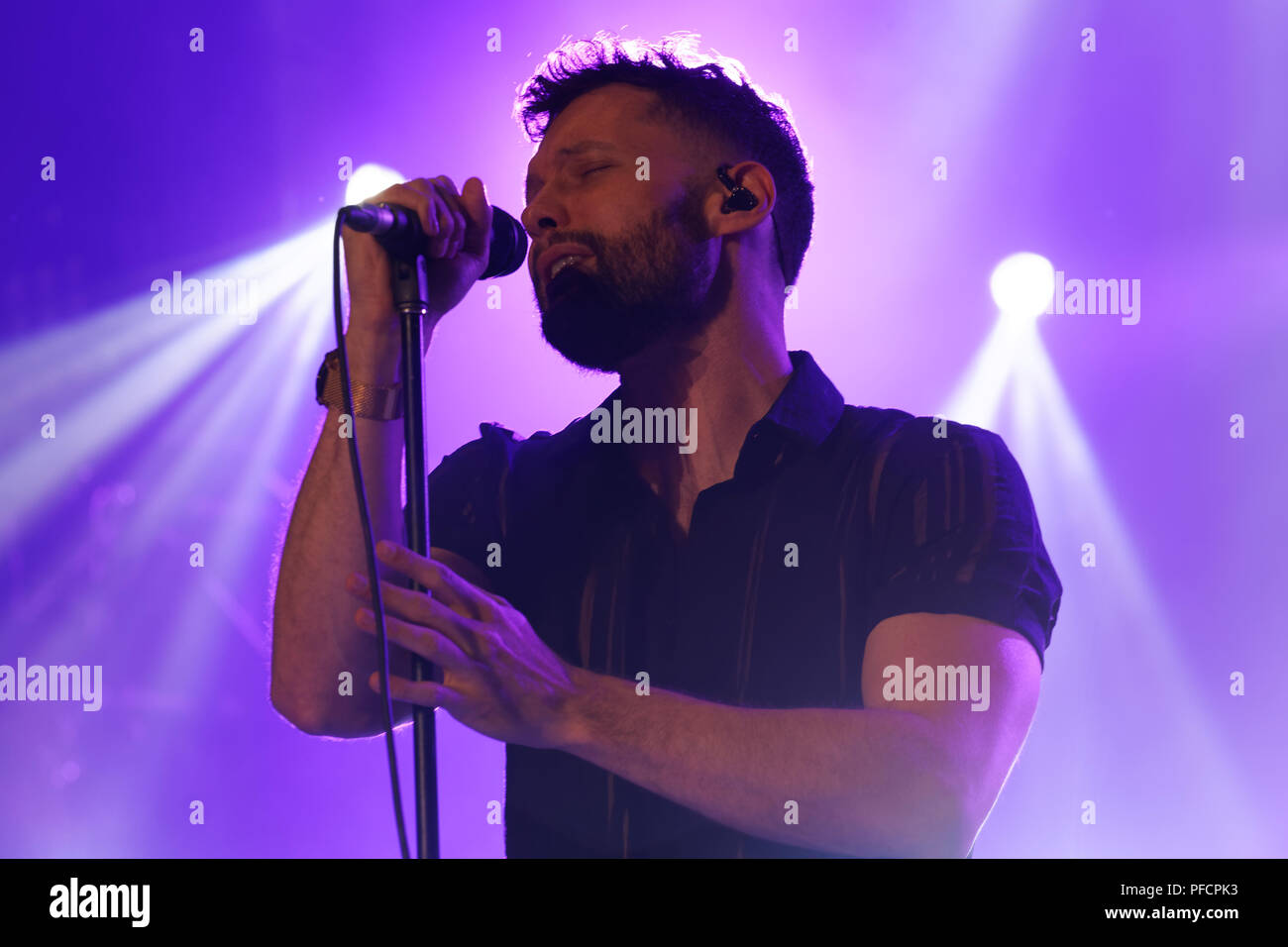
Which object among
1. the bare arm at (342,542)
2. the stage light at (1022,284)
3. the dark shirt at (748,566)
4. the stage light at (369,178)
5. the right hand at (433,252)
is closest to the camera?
the right hand at (433,252)

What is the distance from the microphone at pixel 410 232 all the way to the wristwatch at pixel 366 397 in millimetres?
227

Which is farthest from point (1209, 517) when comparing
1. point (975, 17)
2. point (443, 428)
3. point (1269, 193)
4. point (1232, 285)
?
point (443, 428)

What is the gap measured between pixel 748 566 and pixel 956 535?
1.09 feet

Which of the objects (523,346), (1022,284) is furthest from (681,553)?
(1022,284)

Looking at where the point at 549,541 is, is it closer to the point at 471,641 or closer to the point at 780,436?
the point at 780,436

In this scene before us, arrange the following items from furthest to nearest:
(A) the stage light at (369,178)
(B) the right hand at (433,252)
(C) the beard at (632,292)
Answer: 1. (A) the stage light at (369,178)
2. (C) the beard at (632,292)
3. (B) the right hand at (433,252)

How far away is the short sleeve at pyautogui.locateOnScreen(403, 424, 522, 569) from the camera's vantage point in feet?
5.84

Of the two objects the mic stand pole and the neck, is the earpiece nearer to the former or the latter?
the neck

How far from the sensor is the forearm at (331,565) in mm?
1488

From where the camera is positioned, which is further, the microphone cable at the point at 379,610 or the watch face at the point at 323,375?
the watch face at the point at 323,375

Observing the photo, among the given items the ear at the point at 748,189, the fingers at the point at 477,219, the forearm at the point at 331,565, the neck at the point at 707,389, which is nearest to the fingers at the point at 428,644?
the forearm at the point at 331,565

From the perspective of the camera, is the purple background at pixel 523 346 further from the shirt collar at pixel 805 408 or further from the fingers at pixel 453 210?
the fingers at pixel 453 210

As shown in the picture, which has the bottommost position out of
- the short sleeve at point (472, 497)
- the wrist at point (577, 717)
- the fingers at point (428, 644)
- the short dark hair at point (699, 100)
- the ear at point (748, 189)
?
the wrist at point (577, 717)
